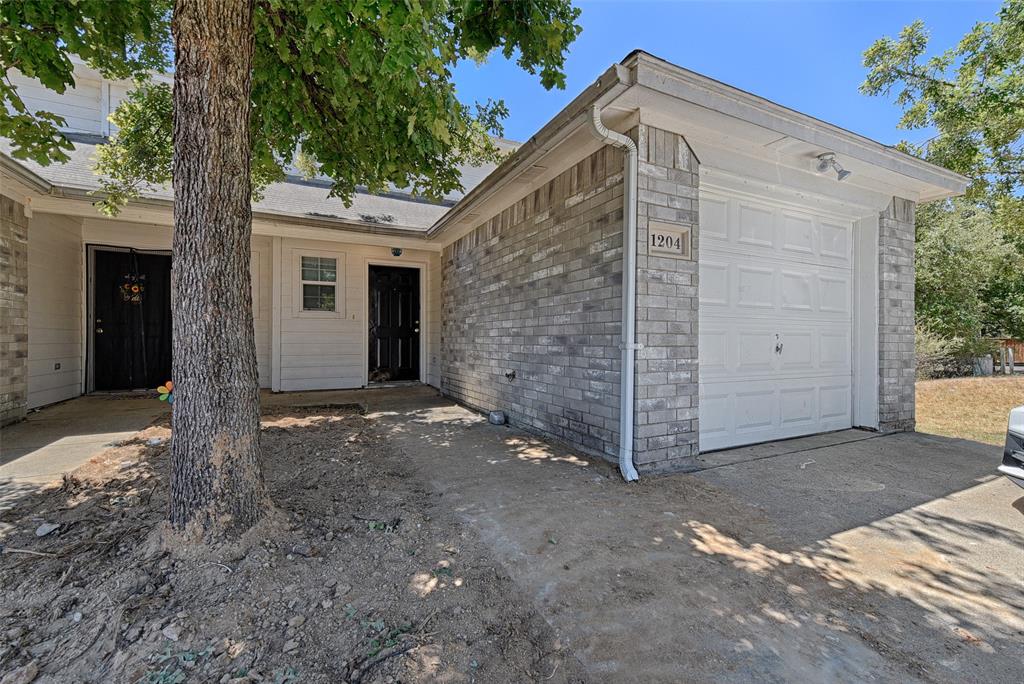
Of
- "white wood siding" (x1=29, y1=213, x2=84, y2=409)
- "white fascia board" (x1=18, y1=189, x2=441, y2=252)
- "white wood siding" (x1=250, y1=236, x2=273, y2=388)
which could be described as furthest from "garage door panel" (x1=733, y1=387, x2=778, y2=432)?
"white wood siding" (x1=29, y1=213, x2=84, y2=409)

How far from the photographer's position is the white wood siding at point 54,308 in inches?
223

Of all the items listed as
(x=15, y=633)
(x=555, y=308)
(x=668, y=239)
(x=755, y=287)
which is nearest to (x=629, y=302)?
(x=668, y=239)

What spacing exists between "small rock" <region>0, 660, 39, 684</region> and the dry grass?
721 cm

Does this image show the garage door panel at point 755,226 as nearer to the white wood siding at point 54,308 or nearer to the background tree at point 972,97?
the background tree at point 972,97

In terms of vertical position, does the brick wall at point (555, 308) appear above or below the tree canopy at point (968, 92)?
below

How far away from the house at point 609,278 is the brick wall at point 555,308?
3 cm

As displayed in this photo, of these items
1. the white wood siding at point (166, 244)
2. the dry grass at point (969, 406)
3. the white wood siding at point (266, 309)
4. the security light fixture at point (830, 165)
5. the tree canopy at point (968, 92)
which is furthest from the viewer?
the white wood siding at point (166, 244)

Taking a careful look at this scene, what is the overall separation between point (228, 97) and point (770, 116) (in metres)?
3.63

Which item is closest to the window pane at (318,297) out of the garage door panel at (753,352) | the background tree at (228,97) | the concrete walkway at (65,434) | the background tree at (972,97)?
the concrete walkway at (65,434)

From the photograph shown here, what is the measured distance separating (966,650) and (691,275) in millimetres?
2619

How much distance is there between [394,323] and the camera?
8781 mm

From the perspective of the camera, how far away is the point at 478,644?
1647 mm

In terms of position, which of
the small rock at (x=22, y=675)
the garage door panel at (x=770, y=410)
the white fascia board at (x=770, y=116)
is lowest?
the small rock at (x=22, y=675)

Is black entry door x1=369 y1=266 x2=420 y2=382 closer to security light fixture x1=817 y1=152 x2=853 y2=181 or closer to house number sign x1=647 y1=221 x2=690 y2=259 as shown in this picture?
house number sign x1=647 y1=221 x2=690 y2=259
